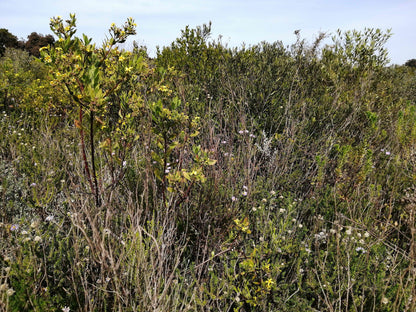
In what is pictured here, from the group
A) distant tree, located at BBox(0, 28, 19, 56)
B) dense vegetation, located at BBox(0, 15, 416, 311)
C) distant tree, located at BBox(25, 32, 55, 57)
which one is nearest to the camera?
dense vegetation, located at BBox(0, 15, 416, 311)

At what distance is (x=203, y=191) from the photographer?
2.61 m

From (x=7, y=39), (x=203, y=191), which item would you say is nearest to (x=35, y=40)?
(x=7, y=39)

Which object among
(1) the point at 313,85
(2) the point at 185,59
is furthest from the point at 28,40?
(1) the point at 313,85

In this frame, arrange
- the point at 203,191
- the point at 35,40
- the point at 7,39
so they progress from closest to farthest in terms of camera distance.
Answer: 1. the point at 203,191
2. the point at 7,39
3. the point at 35,40

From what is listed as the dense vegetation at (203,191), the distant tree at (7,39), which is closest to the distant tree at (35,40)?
the distant tree at (7,39)

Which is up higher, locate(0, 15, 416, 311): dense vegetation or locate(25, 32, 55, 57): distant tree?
locate(25, 32, 55, 57): distant tree

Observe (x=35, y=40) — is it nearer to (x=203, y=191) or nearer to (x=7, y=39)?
(x=7, y=39)

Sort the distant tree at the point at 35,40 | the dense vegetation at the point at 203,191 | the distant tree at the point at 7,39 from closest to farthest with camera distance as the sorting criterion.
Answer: the dense vegetation at the point at 203,191, the distant tree at the point at 7,39, the distant tree at the point at 35,40

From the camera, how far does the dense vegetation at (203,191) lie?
180 centimetres

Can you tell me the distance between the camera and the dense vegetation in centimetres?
180

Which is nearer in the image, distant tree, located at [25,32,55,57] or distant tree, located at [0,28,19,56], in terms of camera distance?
distant tree, located at [0,28,19,56]

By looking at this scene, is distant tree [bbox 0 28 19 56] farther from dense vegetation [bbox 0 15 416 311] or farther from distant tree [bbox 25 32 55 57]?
dense vegetation [bbox 0 15 416 311]

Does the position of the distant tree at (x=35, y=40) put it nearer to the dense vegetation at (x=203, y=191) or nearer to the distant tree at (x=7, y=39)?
the distant tree at (x=7, y=39)

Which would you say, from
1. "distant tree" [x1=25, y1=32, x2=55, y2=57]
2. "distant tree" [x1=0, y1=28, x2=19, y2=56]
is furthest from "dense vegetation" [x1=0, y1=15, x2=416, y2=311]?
"distant tree" [x1=25, y1=32, x2=55, y2=57]
